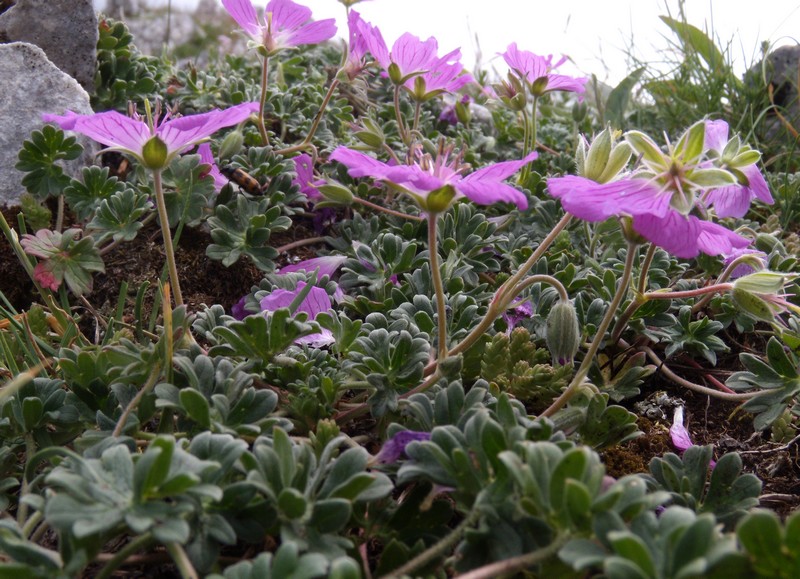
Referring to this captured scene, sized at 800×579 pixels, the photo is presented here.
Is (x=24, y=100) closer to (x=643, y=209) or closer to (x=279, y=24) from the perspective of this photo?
(x=279, y=24)

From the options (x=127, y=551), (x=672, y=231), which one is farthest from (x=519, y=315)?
(x=127, y=551)

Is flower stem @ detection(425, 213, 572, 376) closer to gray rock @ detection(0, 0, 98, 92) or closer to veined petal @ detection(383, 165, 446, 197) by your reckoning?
veined petal @ detection(383, 165, 446, 197)

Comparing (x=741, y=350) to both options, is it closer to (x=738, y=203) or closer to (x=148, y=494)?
(x=738, y=203)

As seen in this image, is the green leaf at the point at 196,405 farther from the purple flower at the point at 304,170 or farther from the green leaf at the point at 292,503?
the purple flower at the point at 304,170

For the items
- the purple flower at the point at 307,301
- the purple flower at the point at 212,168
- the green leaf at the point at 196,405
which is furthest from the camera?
the purple flower at the point at 212,168

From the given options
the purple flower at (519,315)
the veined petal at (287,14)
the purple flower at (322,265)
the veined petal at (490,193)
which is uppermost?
the veined petal at (287,14)

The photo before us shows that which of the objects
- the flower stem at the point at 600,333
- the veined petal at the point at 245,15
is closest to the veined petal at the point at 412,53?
the veined petal at the point at 245,15

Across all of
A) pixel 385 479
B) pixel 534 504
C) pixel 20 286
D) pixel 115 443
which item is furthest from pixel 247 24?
pixel 534 504
